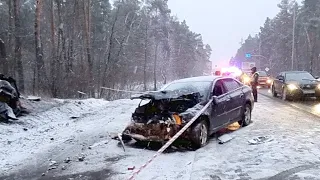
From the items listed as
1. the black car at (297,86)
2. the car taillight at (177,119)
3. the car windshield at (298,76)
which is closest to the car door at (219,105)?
the car taillight at (177,119)

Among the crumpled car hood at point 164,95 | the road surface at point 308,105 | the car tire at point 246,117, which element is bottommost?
the road surface at point 308,105

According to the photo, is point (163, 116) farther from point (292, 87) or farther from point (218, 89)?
point (292, 87)

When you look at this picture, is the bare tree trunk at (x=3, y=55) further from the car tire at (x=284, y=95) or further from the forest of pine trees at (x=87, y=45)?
the car tire at (x=284, y=95)

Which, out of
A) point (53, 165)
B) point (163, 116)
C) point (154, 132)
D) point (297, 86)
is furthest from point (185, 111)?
point (297, 86)

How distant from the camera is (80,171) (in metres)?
6.91

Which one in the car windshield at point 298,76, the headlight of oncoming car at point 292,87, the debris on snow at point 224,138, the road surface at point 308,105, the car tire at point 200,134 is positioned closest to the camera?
the car tire at point 200,134

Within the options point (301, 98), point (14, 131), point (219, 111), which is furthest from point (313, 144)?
point (301, 98)

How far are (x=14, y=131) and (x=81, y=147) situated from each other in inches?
99.4

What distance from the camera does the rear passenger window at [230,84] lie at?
10284mm

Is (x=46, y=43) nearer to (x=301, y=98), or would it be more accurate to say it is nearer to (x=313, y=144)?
(x=301, y=98)

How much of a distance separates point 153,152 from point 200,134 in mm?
1093

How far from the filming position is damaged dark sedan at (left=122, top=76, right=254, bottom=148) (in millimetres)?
8109

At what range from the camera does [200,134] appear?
8203 millimetres

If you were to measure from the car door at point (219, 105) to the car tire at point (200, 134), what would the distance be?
411 mm
